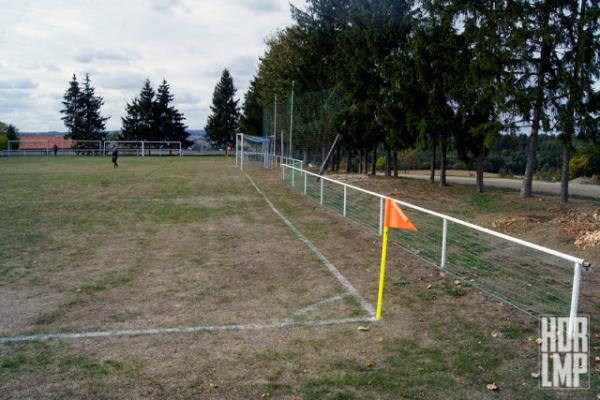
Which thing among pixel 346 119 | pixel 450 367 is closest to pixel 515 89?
pixel 346 119

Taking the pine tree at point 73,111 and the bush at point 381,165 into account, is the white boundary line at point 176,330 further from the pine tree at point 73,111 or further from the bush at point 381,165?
the pine tree at point 73,111

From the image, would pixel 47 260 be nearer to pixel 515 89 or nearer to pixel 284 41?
pixel 515 89

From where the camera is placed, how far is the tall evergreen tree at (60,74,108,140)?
7144 centimetres

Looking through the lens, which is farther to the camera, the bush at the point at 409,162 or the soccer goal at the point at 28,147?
the soccer goal at the point at 28,147

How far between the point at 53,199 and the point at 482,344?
1581 centimetres

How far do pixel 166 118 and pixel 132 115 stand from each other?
4.93 m

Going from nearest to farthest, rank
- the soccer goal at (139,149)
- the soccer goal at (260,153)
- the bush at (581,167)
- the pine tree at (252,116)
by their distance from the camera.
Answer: the bush at (581,167), the soccer goal at (260,153), the soccer goal at (139,149), the pine tree at (252,116)

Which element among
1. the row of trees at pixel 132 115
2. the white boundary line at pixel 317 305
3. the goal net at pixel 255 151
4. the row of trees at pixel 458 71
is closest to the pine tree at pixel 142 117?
the row of trees at pixel 132 115

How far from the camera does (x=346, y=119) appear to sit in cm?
2686

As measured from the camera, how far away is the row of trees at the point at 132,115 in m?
71.6

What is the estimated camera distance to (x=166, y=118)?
72188mm

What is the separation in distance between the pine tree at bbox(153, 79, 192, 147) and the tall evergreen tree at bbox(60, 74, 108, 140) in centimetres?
879

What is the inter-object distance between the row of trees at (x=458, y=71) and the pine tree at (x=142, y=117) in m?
43.5

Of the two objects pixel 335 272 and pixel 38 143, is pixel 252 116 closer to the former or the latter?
pixel 38 143
